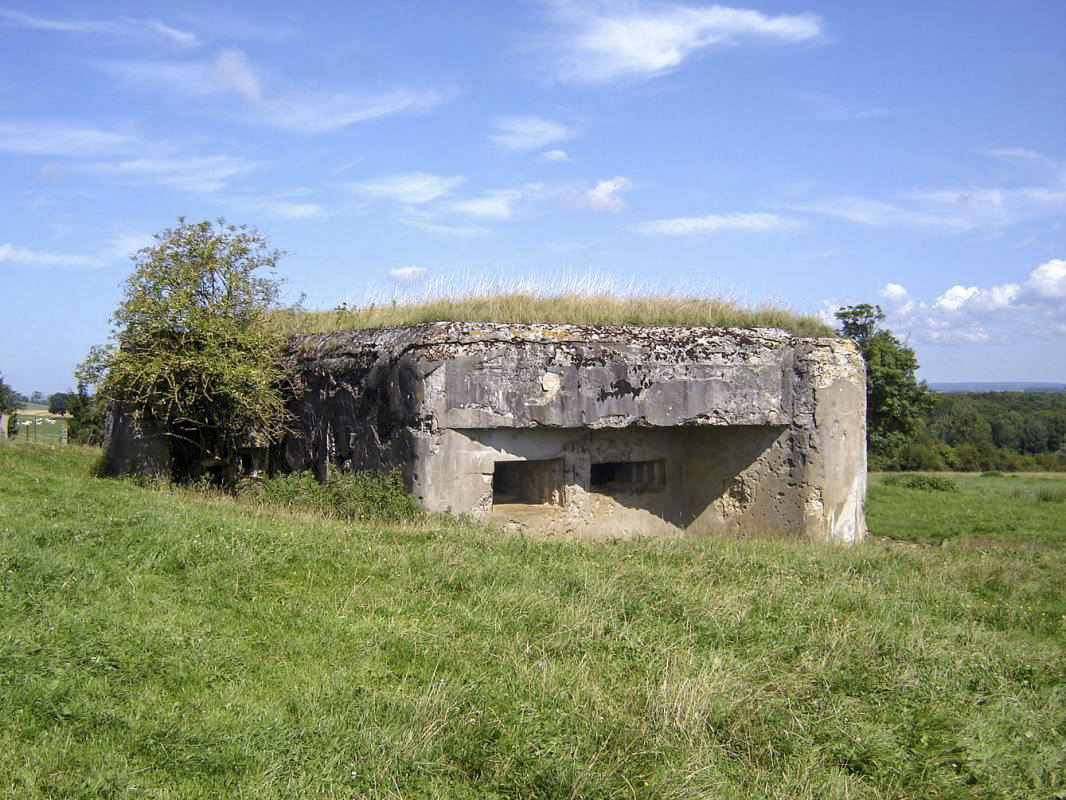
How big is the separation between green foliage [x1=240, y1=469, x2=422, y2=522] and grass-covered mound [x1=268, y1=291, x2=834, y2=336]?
1880 millimetres

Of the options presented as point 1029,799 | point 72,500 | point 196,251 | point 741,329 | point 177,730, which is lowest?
point 1029,799

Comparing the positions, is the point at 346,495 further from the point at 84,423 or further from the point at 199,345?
the point at 84,423

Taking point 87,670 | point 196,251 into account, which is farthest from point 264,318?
point 87,670

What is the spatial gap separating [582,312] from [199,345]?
4.86m

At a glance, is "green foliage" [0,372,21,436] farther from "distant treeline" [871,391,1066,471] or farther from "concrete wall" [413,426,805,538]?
"distant treeline" [871,391,1066,471]

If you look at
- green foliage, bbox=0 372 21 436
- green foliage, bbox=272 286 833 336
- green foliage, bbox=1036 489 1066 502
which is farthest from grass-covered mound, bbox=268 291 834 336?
green foliage, bbox=0 372 21 436

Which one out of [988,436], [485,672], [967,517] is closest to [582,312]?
[485,672]

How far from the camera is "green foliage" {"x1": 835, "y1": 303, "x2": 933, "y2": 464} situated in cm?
3005

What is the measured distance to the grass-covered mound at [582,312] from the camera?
1055cm

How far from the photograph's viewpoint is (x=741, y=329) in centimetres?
1069

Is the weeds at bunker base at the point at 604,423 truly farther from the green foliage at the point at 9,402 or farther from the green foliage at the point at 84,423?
the green foliage at the point at 9,402

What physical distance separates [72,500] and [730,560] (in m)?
5.85

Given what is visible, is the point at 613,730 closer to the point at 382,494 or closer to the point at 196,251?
the point at 382,494

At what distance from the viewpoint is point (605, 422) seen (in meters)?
10.1
